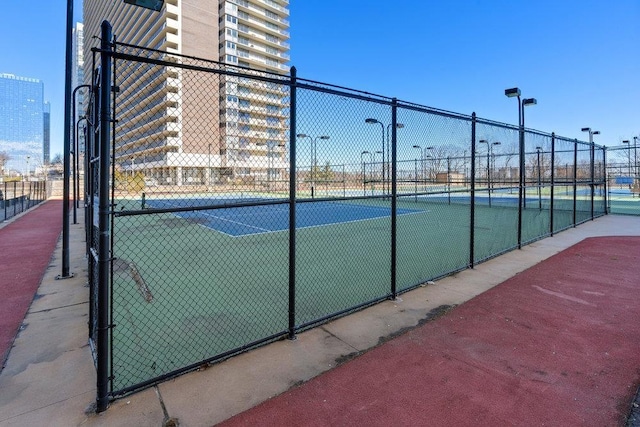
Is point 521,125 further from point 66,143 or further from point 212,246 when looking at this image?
point 66,143

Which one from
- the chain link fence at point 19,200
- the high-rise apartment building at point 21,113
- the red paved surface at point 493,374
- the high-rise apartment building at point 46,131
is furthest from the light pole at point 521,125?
the high-rise apartment building at point 21,113

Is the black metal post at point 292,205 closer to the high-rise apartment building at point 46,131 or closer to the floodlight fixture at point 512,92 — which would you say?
the floodlight fixture at point 512,92

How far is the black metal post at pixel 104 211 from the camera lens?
2477mm

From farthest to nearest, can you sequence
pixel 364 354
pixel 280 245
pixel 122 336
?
pixel 280 245
pixel 122 336
pixel 364 354

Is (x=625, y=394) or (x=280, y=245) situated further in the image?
(x=280, y=245)

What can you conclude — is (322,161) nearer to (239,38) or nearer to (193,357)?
(193,357)

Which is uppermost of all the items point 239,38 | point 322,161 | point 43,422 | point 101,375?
point 239,38

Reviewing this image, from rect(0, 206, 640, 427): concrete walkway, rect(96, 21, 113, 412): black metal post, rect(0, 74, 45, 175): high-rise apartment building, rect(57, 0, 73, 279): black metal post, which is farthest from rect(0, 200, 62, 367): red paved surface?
rect(0, 74, 45, 175): high-rise apartment building

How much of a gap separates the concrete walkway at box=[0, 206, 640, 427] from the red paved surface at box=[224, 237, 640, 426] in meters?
0.20

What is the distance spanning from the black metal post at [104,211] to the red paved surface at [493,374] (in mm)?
1014

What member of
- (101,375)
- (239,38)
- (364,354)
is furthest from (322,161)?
(239,38)

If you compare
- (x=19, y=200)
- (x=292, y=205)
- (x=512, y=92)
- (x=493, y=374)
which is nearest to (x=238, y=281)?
(x=292, y=205)

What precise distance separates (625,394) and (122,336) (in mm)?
4695

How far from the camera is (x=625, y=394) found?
2.70m
